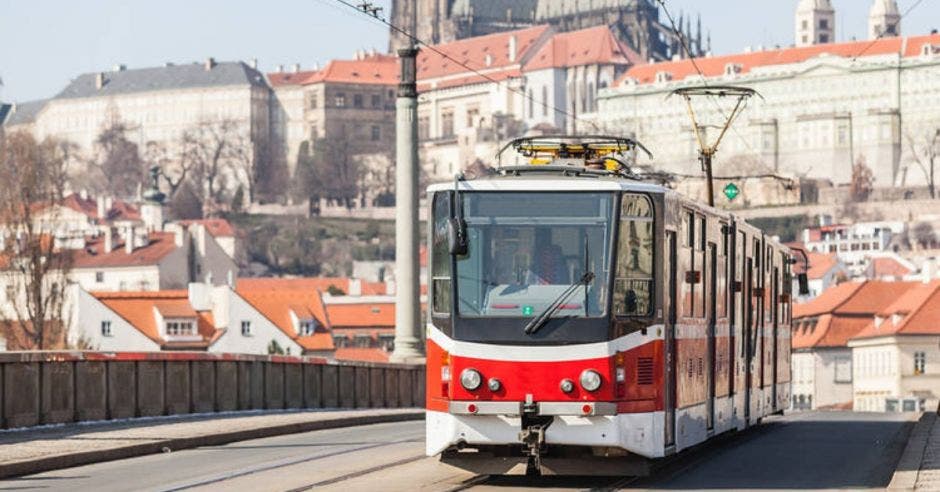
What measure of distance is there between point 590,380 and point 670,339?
170cm

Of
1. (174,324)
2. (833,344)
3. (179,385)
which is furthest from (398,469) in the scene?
(833,344)

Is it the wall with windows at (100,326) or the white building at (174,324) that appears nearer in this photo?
the wall with windows at (100,326)

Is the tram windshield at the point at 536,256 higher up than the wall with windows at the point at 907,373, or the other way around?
the tram windshield at the point at 536,256

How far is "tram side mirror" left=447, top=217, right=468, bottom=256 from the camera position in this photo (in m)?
21.3

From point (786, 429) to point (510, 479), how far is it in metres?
12.5

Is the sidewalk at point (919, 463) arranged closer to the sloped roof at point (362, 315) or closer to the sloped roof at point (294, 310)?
the sloped roof at point (294, 310)

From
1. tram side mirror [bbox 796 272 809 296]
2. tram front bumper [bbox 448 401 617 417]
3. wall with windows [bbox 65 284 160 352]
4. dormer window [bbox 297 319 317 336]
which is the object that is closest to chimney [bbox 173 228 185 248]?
dormer window [bbox 297 319 317 336]

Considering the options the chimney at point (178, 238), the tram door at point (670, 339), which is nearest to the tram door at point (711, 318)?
the tram door at point (670, 339)

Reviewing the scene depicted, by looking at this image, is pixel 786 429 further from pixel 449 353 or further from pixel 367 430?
pixel 449 353

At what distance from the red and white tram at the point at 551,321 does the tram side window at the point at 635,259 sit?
0.06 ft

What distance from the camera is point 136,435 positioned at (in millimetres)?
28516

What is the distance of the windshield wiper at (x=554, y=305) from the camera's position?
69.5 feet

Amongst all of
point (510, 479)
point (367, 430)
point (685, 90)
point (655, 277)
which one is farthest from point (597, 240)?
point (685, 90)

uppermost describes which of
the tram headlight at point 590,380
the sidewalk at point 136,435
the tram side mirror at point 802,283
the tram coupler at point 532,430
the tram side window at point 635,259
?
the tram side window at point 635,259
